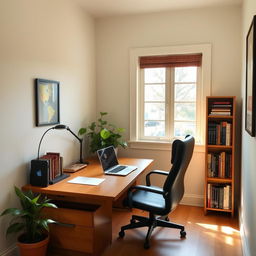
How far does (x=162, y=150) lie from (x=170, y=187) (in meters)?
1.36

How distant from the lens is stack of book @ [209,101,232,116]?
131 inches

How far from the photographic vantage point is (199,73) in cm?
371

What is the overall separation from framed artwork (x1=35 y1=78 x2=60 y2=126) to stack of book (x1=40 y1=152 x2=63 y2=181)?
0.33m

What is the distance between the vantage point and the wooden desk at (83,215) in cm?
231

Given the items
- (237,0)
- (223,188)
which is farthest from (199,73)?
(223,188)

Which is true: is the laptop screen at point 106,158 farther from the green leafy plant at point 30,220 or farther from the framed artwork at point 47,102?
the green leafy plant at point 30,220

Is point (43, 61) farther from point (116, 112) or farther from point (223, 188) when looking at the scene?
point (223, 188)

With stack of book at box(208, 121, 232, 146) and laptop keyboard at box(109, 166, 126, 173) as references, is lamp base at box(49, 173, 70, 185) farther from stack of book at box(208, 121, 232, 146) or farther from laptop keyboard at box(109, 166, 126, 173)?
stack of book at box(208, 121, 232, 146)

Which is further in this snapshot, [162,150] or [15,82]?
[162,150]

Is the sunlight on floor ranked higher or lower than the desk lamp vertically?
lower

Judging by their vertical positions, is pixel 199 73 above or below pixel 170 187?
above

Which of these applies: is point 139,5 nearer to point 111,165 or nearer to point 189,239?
point 111,165

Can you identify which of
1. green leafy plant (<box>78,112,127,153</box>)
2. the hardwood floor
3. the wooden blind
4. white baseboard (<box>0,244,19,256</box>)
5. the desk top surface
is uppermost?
the wooden blind

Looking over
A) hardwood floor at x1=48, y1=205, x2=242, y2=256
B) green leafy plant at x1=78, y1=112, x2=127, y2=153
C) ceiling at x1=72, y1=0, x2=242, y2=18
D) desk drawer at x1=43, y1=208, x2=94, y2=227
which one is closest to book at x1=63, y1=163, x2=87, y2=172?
green leafy plant at x1=78, y1=112, x2=127, y2=153
